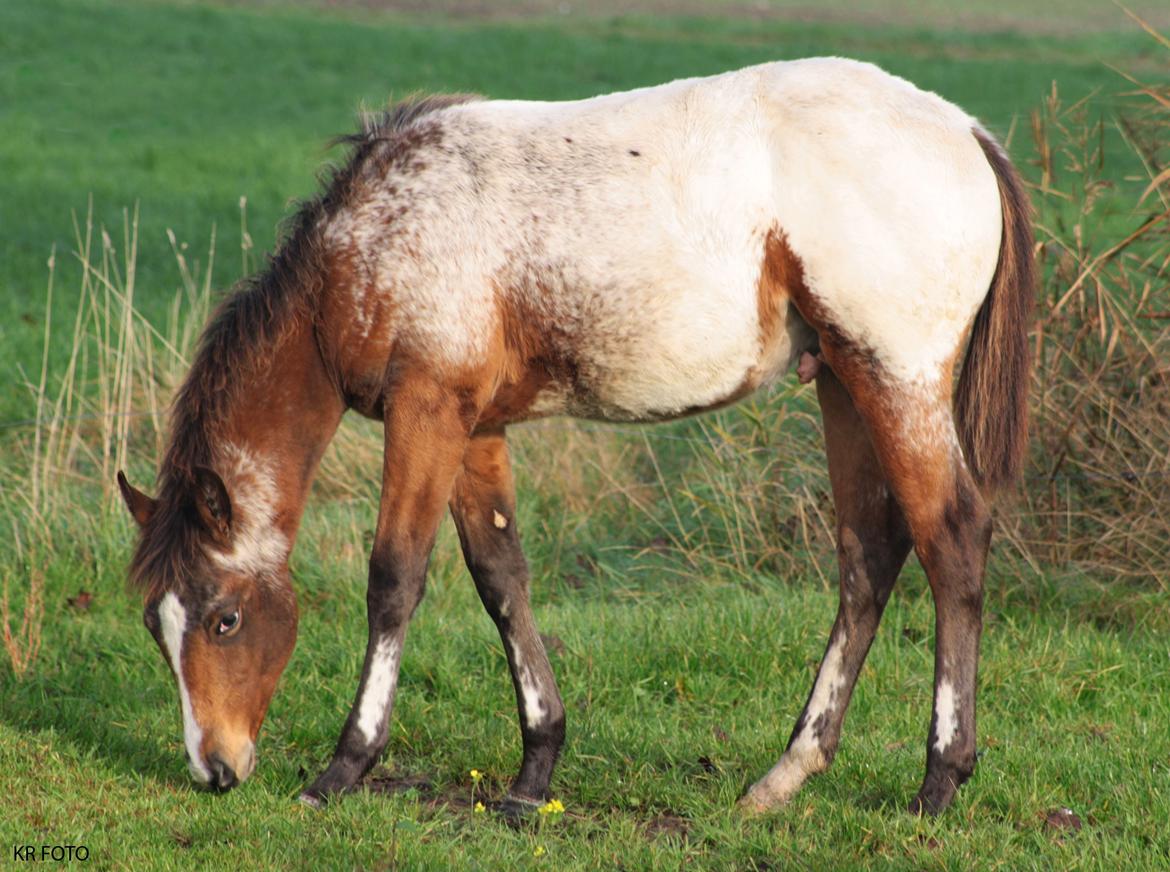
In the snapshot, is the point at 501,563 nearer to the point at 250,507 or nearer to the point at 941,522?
the point at 250,507

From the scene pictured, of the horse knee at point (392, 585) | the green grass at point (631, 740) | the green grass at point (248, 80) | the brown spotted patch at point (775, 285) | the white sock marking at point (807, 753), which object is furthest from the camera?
the green grass at point (248, 80)

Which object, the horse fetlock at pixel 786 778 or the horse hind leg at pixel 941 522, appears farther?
the horse fetlock at pixel 786 778

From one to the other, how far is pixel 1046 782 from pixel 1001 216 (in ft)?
6.06

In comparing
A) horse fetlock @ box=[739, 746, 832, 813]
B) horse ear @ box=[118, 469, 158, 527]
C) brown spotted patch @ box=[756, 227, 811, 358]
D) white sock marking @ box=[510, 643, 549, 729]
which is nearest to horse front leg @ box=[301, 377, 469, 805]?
white sock marking @ box=[510, 643, 549, 729]

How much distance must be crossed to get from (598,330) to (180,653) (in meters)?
1.67

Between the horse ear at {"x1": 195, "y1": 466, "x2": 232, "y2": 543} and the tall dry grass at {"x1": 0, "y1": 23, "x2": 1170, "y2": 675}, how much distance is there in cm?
168

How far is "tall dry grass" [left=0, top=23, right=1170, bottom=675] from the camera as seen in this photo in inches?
249

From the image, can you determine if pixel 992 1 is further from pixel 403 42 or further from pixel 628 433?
pixel 628 433

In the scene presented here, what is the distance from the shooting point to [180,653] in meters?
4.32

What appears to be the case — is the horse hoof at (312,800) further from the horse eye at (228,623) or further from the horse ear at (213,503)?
the horse ear at (213,503)

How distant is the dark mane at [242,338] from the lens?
14.3ft

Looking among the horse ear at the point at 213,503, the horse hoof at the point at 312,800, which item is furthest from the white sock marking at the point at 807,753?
the horse ear at the point at 213,503

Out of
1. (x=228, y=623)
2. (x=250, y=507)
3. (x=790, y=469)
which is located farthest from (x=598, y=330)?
(x=790, y=469)

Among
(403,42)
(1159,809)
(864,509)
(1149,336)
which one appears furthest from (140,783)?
(403,42)
